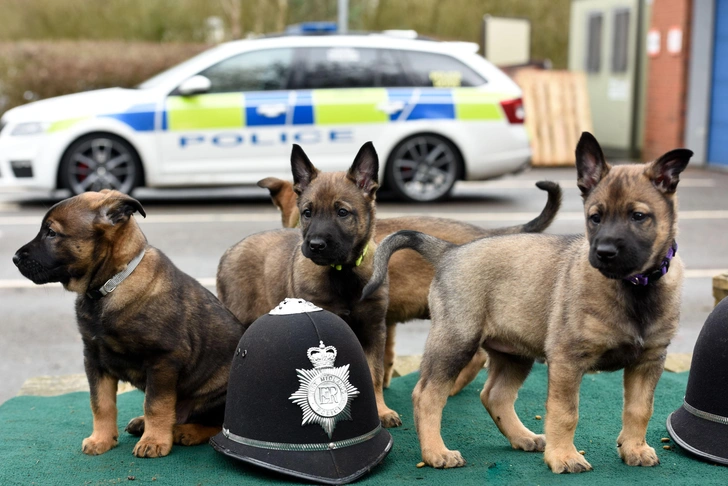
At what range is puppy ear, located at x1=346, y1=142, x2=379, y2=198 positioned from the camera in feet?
17.5

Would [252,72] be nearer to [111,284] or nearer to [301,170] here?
[301,170]

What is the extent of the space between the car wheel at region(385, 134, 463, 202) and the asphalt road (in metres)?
0.27

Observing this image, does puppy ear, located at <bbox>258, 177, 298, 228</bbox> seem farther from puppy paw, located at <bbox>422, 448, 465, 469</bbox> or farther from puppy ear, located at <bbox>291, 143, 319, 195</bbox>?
puppy paw, located at <bbox>422, 448, 465, 469</bbox>

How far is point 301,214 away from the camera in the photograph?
5.28m

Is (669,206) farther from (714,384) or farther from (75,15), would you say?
(75,15)

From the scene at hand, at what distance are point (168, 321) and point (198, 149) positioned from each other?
9085 mm

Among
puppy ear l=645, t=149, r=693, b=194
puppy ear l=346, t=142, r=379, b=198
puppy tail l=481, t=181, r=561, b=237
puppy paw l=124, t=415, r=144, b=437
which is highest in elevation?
puppy ear l=645, t=149, r=693, b=194

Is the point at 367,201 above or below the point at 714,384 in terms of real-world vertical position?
above

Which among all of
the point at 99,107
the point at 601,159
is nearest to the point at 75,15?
the point at 99,107

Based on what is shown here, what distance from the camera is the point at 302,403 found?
4.10 meters

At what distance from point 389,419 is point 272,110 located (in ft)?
29.2

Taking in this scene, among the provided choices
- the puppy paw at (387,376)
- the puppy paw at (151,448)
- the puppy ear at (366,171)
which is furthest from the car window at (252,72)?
the puppy paw at (151,448)

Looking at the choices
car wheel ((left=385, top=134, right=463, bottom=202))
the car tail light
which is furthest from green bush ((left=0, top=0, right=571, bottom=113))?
the car tail light

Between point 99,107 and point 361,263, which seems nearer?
point 361,263
